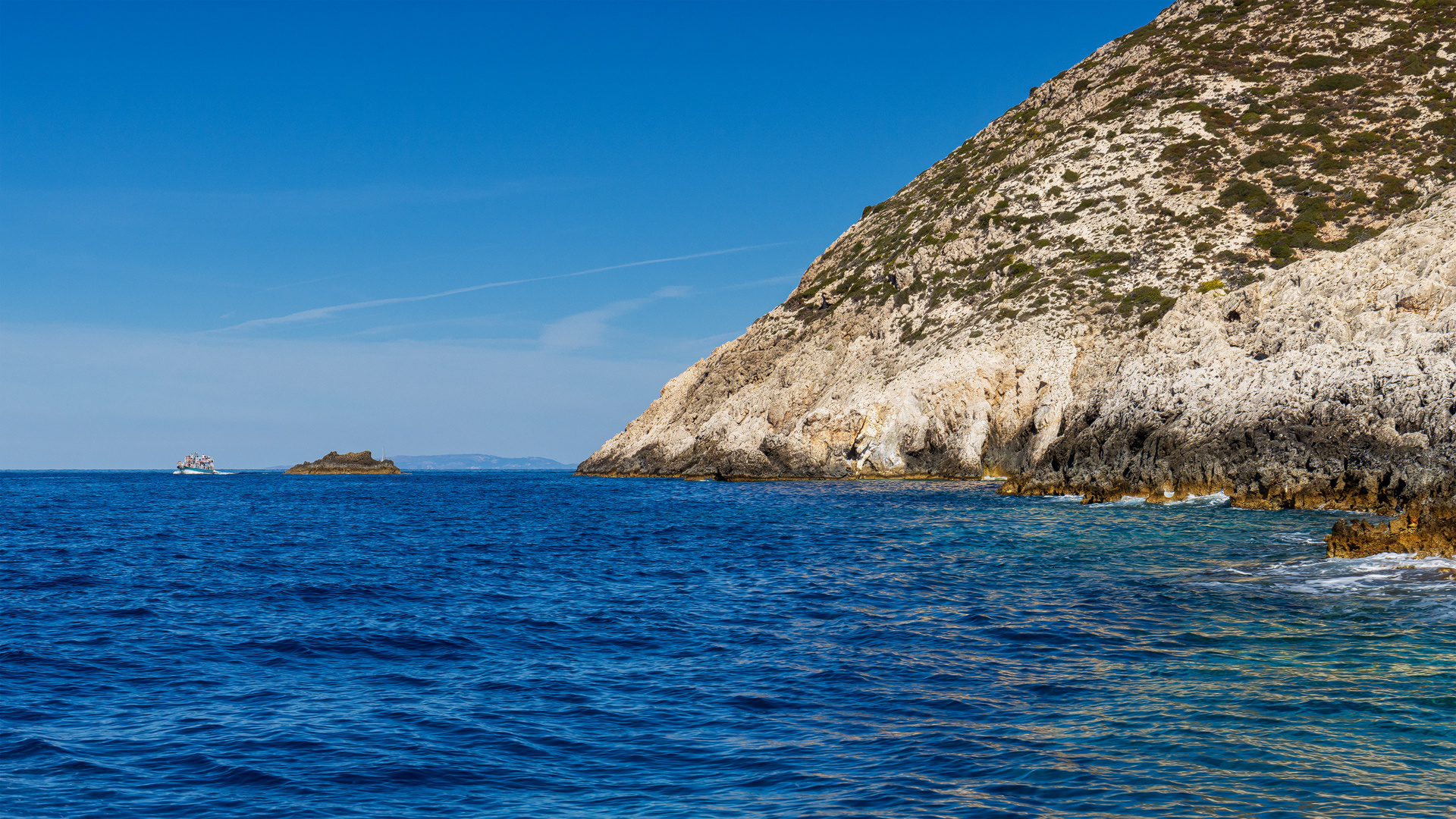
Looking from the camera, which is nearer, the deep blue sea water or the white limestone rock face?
the deep blue sea water

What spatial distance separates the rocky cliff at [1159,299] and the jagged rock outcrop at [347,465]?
84.3 metres

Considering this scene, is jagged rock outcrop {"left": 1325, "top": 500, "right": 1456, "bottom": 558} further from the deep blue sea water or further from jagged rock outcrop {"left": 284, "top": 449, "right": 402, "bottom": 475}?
jagged rock outcrop {"left": 284, "top": 449, "right": 402, "bottom": 475}

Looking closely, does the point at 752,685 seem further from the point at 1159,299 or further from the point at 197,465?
the point at 197,465

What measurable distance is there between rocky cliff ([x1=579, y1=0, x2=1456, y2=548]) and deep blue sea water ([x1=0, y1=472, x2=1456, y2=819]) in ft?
47.7

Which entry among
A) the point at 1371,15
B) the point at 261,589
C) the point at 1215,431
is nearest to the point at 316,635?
the point at 261,589

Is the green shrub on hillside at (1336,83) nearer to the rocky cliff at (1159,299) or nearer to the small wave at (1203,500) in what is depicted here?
the rocky cliff at (1159,299)

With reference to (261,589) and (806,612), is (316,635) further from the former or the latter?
(806,612)

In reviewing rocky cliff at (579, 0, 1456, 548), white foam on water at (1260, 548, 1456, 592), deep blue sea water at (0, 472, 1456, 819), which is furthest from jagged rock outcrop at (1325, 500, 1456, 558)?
rocky cliff at (579, 0, 1456, 548)

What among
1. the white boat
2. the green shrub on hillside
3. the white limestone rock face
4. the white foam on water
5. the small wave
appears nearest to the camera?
the white foam on water

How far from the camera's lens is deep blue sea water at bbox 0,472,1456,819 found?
10484 mm

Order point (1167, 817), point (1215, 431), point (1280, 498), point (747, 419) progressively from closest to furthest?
point (1167, 817), point (1280, 498), point (1215, 431), point (747, 419)

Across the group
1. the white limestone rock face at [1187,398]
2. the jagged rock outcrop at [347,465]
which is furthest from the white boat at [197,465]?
the white limestone rock face at [1187,398]

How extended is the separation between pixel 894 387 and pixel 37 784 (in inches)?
2943

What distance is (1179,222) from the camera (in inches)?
3290
